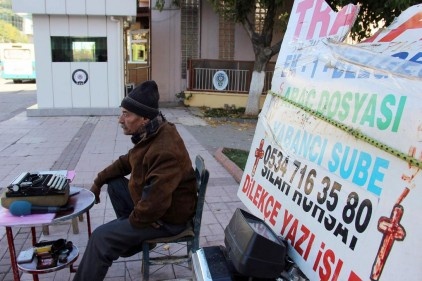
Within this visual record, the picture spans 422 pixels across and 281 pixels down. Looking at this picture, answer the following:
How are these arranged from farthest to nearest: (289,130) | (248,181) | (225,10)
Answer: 1. (225,10)
2. (248,181)
3. (289,130)

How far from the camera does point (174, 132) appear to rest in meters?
2.57

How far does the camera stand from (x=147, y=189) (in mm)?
2357

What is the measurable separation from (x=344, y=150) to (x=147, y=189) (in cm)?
131

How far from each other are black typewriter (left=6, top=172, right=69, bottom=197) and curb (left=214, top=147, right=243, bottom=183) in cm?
306

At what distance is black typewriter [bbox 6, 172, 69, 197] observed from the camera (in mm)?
2469

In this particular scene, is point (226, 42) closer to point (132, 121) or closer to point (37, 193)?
point (132, 121)

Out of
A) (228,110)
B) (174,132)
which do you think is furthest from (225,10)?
(174,132)

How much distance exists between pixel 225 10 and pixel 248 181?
28.8 feet

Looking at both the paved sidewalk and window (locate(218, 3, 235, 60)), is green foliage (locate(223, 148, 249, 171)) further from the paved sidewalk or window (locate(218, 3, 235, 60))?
window (locate(218, 3, 235, 60))

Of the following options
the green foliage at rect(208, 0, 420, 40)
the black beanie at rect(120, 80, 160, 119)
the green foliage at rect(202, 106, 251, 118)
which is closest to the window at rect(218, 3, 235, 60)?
the green foliage at rect(202, 106, 251, 118)

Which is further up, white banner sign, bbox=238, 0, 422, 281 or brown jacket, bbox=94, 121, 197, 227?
white banner sign, bbox=238, 0, 422, 281

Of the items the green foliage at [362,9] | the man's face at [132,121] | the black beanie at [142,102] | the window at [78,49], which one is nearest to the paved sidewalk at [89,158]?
the man's face at [132,121]

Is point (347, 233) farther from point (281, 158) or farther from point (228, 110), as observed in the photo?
point (228, 110)

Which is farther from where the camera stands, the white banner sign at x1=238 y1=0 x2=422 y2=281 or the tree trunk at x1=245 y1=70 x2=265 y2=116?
the tree trunk at x1=245 y1=70 x2=265 y2=116
